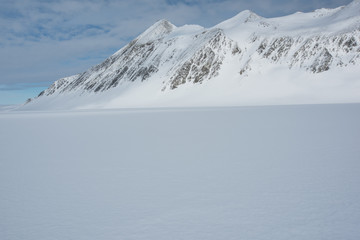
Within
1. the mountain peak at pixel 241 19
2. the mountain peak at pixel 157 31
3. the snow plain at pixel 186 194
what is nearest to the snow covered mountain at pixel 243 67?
the mountain peak at pixel 241 19

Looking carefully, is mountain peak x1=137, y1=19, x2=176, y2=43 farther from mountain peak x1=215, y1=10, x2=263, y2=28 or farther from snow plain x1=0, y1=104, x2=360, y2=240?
snow plain x1=0, y1=104, x2=360, y2=240

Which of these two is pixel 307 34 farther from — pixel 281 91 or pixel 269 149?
pixel 269 149

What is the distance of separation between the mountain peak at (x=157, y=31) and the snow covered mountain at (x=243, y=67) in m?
6.49

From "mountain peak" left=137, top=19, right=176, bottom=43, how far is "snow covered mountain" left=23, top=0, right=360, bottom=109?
255 inches

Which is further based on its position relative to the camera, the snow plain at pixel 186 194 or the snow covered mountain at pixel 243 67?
the snow covered mountain at pixel 243 67

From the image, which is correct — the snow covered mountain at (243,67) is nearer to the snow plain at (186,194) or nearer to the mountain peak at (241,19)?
the mountain peak at (241,19)

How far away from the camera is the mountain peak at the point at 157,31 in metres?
133

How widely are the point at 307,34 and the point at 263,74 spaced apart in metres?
18.6

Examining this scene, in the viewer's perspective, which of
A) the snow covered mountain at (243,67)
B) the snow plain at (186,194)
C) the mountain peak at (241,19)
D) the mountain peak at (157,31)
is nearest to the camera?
the snow plain at (186,194)

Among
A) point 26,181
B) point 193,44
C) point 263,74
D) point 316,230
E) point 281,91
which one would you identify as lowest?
point 316,230

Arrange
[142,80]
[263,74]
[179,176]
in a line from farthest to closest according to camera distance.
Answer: [142,80], [263,74], [179,176]

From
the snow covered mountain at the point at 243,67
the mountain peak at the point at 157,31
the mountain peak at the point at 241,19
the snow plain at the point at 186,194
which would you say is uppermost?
the mountain peak at the point at 157,31

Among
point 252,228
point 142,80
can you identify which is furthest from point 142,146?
point 142,80

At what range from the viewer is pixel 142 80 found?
105 meters
